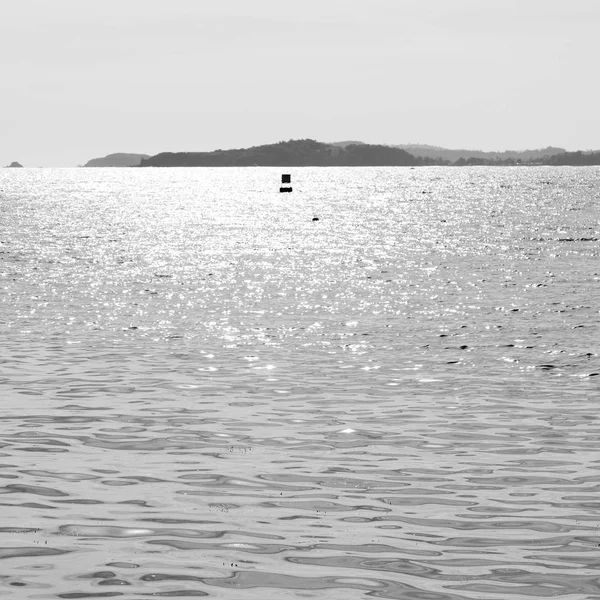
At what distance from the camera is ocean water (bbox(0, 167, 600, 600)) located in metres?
14.0

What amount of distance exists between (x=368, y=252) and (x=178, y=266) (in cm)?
2072

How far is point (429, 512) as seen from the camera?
16781 mm

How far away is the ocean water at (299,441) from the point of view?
46.0 ft

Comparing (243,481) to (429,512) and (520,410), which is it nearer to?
(429,512)

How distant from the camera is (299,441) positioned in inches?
875

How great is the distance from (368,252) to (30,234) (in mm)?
39376

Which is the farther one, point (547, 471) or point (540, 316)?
point (540, 316)

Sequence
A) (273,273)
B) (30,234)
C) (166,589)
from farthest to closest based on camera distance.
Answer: (30,234) → (273,273) → (166,589)

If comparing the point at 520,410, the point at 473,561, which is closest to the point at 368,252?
the point at 520,410

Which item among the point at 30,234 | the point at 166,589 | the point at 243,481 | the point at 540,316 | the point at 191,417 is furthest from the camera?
the point at 30,234

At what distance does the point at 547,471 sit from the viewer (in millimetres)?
19641

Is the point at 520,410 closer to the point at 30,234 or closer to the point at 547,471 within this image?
the point at 547,471

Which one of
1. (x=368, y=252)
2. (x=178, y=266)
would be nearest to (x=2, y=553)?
(x=178, y=266)

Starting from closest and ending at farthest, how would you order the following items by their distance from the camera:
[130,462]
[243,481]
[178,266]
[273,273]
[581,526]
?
[581,526] < [243,481] < [130,462] < [273,273] < [178,266]
